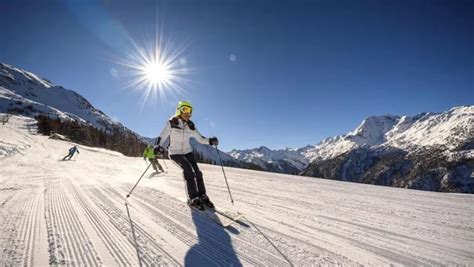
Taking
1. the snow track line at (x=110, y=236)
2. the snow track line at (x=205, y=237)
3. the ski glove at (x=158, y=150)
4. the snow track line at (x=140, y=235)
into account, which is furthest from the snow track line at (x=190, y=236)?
the ski glove at (x=158, y=150)

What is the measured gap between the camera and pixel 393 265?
3.08m

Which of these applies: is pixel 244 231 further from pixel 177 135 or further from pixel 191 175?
pixel 177 135

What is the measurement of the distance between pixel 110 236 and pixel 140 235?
0.40m

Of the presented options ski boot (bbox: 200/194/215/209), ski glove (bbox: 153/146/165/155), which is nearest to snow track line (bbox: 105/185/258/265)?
ski boot (bbox: 200/194/215/209)

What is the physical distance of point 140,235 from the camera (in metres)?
3.85

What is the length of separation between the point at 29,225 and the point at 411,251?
535 cm

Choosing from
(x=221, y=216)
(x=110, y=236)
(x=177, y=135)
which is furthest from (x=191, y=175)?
(x=110, y=236)

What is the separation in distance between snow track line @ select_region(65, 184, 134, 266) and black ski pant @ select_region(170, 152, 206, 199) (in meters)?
1.85

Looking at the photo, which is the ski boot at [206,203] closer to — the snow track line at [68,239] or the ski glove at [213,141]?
the ski glove at [213,141]

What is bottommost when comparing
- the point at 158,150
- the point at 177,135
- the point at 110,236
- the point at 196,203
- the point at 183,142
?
the point at 110,236

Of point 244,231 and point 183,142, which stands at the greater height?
point 183,142

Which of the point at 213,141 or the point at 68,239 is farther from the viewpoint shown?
the point at 213,141

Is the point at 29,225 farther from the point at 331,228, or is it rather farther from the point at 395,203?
the point at 395,203

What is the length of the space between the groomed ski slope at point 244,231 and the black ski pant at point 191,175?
44cm
